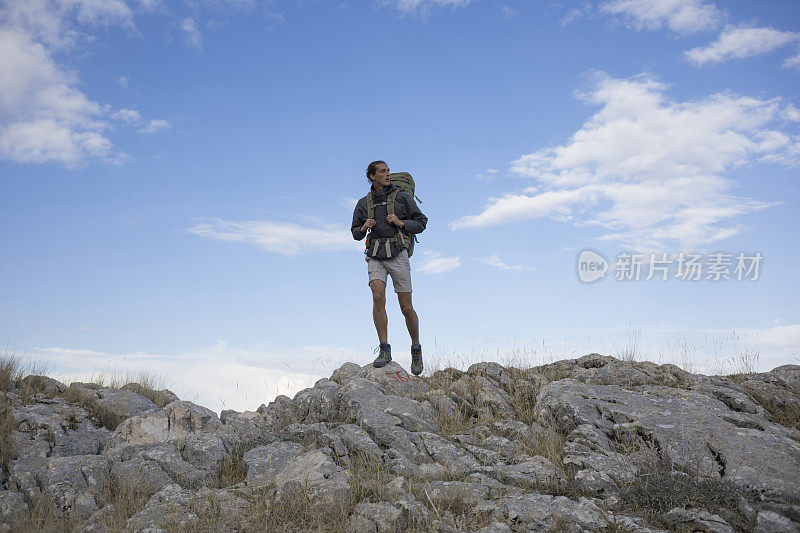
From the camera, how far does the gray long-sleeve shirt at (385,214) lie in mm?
10047

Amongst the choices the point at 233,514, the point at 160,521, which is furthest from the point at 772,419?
the point at 160,521

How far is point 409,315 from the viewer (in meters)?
10.4

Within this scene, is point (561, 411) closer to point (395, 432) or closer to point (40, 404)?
point (395, 432)

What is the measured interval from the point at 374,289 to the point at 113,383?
5941mm

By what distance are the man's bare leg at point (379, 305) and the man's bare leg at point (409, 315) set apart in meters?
0.34

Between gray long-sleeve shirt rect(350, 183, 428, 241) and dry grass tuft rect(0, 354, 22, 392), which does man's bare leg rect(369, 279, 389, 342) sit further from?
dry grass tuft rect(0, 354, 22, 392)

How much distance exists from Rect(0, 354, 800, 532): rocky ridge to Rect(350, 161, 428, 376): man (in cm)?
100

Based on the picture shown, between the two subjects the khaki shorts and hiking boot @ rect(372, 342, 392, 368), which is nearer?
the khaki shorts

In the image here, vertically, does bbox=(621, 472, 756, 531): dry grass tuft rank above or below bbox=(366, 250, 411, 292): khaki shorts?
below

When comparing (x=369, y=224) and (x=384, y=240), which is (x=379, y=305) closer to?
(x=384, y=240)

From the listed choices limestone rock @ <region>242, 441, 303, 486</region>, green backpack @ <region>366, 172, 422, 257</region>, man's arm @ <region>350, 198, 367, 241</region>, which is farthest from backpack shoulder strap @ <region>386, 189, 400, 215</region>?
limestone rock @ <region>242, 441, 303, 486</region>

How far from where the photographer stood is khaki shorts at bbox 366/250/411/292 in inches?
397

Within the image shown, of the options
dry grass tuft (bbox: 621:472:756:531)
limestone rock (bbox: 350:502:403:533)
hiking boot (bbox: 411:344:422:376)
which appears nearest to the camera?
limestone rock (bbox: 350:502:403:533)

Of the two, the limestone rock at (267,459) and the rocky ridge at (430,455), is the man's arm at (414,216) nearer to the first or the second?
the rocky ridge at (430,455)
